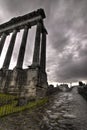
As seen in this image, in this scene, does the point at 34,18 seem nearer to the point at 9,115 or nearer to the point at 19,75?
the point at 19,75

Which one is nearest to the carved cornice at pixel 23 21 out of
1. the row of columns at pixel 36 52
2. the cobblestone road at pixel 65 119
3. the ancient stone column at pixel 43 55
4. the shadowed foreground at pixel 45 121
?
the row of columns at pixel 36 52

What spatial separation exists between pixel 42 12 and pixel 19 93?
14042mm

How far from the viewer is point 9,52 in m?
17.3

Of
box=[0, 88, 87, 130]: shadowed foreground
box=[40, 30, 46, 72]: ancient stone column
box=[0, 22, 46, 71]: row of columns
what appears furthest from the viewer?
box=[40, 30, 46, 72]: ancient stone column

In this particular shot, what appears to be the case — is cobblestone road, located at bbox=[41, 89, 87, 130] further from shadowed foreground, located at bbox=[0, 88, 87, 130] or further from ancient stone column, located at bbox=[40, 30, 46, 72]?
ancient stone column, located at bbox=[40, 30, 46, 72]

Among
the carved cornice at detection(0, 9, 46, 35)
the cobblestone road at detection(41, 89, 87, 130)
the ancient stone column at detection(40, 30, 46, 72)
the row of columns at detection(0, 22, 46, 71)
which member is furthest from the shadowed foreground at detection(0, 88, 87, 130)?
the carved cornice at detection(0, 9, 46, 35)

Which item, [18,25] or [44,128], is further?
[18,25]

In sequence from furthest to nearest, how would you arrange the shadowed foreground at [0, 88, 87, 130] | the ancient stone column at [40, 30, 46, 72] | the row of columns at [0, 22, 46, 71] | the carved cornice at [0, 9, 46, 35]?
1. the carved cornice at [0, 9, 46, 35]
2. the ancient stone column at [40, 30, 46, 72]
3. the row of columns at [0, 22, 46, 71]
4. the shadowed foreground at [0, 88, 87, 130]

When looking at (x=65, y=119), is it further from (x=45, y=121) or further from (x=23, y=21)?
(x=23, y=21)

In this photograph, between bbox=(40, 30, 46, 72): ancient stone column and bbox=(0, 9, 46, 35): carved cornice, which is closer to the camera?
bbox=(40, 30, 46, 72): ancient stone column

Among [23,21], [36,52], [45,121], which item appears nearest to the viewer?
[45,121]

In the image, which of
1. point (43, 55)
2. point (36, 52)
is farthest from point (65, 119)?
point (43, 55)

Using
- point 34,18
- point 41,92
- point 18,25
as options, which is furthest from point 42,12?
point 41,92

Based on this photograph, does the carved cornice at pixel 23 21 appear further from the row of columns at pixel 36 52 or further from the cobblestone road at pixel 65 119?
the cobblestone road at pixel 65 119
